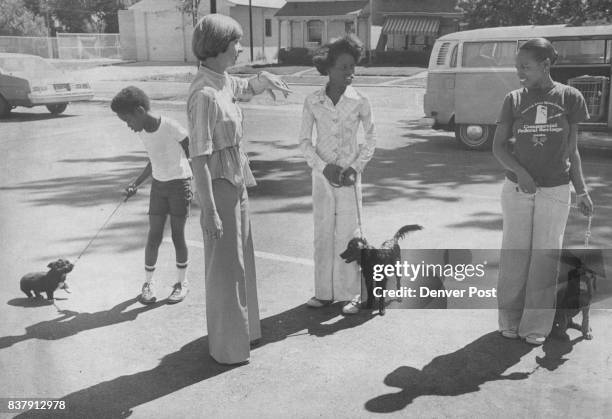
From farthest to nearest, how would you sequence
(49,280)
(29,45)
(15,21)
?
(15,21)
(29,45)
(49,280)

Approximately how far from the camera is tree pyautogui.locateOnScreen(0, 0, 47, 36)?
44531 mm

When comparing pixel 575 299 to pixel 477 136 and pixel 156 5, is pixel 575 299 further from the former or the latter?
pixel 156 5

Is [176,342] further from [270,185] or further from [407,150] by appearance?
[407,150]

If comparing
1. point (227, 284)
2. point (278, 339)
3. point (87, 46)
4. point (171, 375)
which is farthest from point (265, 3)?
point (171, 375)

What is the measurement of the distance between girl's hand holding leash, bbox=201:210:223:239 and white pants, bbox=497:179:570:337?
5.77 ft

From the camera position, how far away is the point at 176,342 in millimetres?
4383

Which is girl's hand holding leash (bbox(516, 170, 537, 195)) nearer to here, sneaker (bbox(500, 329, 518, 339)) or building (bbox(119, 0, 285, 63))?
sneaker (bbox(500, 329, 518, 339))

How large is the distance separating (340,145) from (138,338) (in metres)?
1.83

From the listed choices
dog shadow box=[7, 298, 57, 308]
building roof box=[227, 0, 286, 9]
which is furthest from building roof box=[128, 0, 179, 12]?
dog shadow box=[7, 298, 57, 308]

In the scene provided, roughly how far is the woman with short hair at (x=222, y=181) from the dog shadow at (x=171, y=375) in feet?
0.59

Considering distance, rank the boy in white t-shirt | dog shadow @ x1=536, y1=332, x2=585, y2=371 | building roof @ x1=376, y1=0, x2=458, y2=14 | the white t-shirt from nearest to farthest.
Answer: dog shadow @ x1=536, y1=332, x2=585, y2=371
the boy in white t-shirt
the white t-shirt
building roof @ x1=376, y1=0, x2=458, y2=14

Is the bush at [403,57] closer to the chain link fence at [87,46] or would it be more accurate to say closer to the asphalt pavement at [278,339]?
the chain link fence at [87,46]

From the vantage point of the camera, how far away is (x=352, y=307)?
15.7ft

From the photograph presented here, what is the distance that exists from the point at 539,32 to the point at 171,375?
9.83 meters
